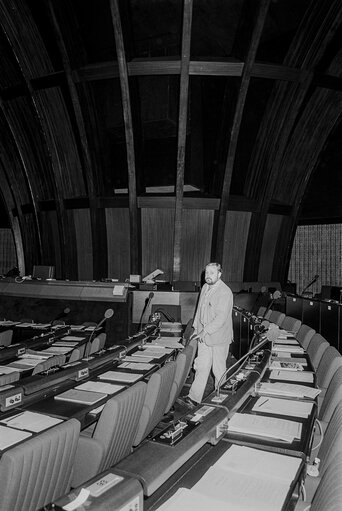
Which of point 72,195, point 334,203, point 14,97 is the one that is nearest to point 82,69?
point 14,97

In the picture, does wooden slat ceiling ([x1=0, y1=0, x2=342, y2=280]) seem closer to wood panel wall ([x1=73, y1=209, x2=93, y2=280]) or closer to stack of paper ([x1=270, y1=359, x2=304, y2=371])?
wood panel wall ([x1=73, y1=209, x2=93, y2=280])

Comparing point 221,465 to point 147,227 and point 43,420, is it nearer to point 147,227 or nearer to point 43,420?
point 43,420

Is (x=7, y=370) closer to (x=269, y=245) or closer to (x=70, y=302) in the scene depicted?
(x=70, y=302)

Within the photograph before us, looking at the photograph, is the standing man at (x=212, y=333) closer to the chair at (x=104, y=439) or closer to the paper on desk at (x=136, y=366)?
the paper on desk at (x=136, y=366)

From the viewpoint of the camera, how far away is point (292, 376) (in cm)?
363

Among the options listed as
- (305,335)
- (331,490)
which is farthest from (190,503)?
(305,335)

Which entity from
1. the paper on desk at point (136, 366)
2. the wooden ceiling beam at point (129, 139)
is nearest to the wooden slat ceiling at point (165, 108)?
the wooden ceiling beam at point (129, 139)

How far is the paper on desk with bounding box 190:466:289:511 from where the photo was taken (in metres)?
1.57

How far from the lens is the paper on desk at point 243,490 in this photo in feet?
5.16

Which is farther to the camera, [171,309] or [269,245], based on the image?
[269,245]

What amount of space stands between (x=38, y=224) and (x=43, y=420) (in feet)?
38.2

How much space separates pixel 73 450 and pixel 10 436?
42 cm

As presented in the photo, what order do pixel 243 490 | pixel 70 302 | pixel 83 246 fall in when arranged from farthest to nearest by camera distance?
pixel 83 246
pixel 70 302
pixel 243 490

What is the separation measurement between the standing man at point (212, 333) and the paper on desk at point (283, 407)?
2.45m
